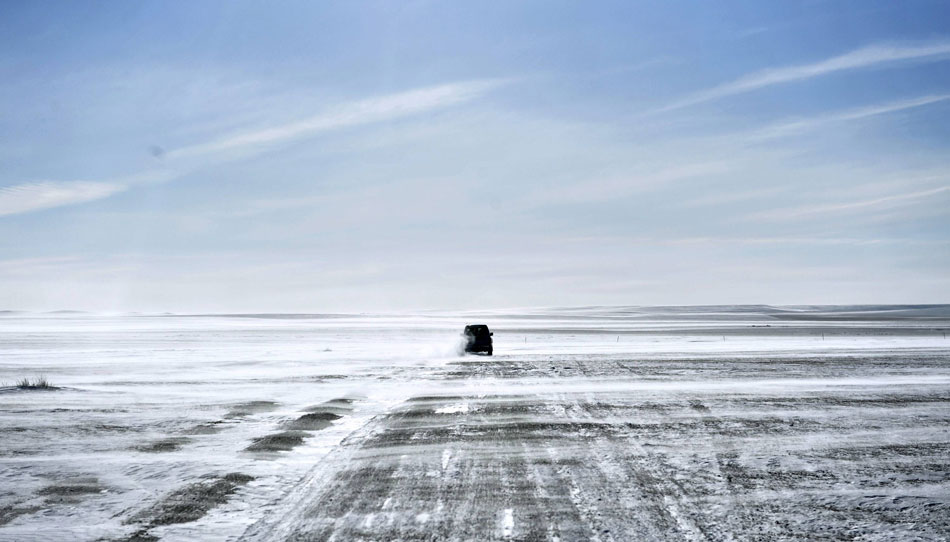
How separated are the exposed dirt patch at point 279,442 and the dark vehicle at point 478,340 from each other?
24.3 metres

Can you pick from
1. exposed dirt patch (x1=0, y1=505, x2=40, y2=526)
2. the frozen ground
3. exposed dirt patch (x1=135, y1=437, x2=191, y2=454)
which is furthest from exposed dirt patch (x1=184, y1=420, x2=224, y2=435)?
exposed dirt patch (x1=0, y1=505, x2=40, y2=526)

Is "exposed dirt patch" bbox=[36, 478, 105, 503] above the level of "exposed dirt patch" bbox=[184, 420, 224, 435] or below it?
above

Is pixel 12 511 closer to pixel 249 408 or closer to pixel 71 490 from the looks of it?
pixel 71 490

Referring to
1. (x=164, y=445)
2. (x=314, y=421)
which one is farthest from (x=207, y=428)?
(x=314, y=421)

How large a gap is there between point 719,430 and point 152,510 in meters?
9.00

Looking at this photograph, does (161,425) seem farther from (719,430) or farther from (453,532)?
(719,430)

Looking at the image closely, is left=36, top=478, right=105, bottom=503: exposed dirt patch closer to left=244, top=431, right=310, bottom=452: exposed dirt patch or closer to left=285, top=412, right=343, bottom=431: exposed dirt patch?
left=244, top=431, right=310, bottom=452: exposed dirt patch

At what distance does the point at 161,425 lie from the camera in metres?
13.0

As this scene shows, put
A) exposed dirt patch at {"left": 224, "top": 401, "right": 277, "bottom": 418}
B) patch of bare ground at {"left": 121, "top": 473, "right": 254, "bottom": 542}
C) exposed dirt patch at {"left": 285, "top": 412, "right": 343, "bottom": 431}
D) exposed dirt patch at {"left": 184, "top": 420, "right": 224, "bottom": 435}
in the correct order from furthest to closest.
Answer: exposed dirt patch at {"left": 224, "top": 401, "right": 277, "bottom": 418} → exposed dirt patch at {"left": 285, "top": 412, "right": 343, "bottom": 431} → exposed dirt patch at {"left": 184, "top": 420, "right": 224, "bottom": 435} → patch of bare ground at {"left": 121, "top": 473, "right": 254, "bottom": 542}

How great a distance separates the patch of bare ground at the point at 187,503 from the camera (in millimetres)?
6773

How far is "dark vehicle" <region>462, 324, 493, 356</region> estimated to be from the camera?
1427 inches

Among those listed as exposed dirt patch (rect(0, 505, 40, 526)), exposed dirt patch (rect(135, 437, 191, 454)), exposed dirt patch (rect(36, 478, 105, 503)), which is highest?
exposed dirt patch (rect(0, 505, 40, 526))

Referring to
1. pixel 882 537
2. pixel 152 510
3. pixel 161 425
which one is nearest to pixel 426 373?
pixel 161 425

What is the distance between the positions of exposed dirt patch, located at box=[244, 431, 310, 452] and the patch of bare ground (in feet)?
6.10
